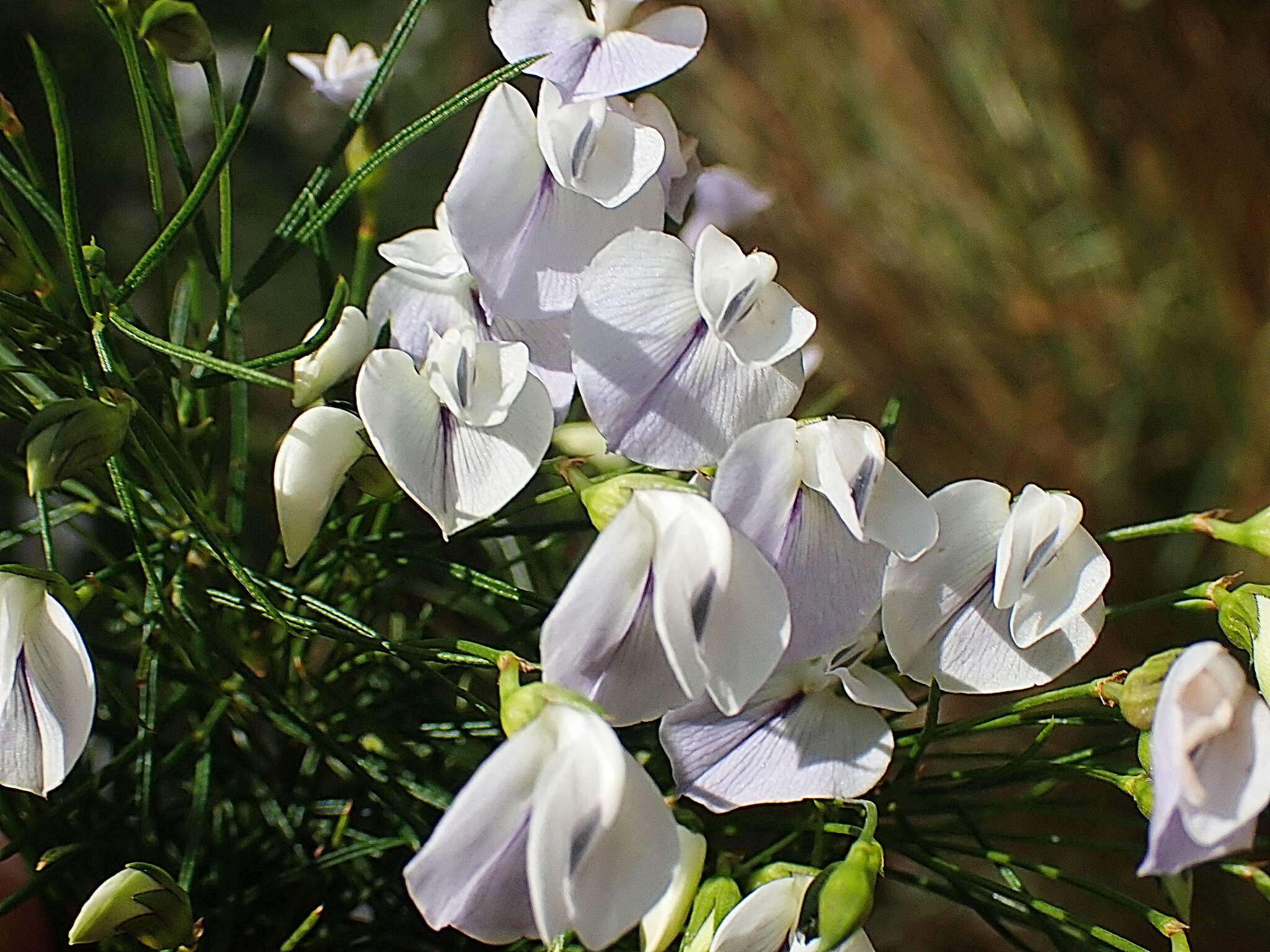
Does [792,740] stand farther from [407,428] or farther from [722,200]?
[722,200]

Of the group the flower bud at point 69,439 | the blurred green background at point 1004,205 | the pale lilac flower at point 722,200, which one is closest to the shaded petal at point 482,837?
the flower bud at point 69,439

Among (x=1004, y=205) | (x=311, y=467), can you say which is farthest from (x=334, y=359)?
(x=1004, y=205)

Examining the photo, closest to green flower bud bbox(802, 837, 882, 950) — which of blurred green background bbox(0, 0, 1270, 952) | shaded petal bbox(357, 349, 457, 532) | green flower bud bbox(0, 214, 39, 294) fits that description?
shaded petal bbox(357, 349, 457, 532)

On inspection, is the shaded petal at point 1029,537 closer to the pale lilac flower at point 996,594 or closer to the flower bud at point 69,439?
the pale lilac flower at point 996,594

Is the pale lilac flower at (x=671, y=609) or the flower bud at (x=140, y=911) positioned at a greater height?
the pale lilac flower at (x=671, y=609)

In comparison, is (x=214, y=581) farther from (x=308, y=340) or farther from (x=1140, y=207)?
(x=1140, y=207)

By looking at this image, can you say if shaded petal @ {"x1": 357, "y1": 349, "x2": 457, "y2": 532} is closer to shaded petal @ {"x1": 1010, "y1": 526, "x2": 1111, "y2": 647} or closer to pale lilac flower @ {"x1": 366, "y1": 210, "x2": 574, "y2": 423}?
pale lilac flower @ {"x1": 366, "y1": 210, "x2": 574, "y2": 423}
